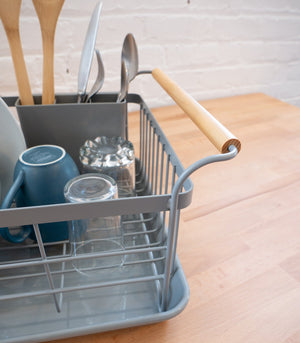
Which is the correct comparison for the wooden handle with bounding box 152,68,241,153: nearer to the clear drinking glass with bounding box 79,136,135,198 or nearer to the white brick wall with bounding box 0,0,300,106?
the clear drinking glass with bounding box 79,136,135,198

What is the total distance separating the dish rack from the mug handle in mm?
28

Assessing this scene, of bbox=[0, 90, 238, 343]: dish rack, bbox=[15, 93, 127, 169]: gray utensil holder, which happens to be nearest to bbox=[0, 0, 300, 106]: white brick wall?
bbox=[15, 93, 127, 169]: gray utensil holder

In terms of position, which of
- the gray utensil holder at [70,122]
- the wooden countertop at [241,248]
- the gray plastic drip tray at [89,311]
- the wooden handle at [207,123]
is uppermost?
the wooden handle at [207,123]

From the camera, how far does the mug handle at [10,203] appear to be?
10.6 inches

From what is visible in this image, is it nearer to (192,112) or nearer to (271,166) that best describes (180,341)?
(192,112)

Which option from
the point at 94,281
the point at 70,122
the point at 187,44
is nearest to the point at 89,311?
the point at 94,281

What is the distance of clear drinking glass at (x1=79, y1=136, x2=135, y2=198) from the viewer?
379 mm

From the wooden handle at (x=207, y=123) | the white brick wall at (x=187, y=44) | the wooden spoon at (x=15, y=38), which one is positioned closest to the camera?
the wooden handle at (x=207, y=123)

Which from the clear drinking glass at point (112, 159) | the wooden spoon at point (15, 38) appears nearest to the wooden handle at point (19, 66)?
the wooden spoon at point (15, 38)

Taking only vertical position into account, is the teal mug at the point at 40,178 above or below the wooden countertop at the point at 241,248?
above

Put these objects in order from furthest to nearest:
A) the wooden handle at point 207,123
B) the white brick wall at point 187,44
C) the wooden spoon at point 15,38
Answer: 1. the white brick wall at point 187,44
2. the wooden spoon at point 15,38
3. the wooden handle at point 207,123

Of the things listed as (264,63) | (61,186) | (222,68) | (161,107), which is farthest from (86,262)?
(264,63)

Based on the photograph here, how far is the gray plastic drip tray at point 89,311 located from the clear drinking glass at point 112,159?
0.14 m

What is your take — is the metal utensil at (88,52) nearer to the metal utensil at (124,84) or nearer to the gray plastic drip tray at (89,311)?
the metal utensil at (124,84)
